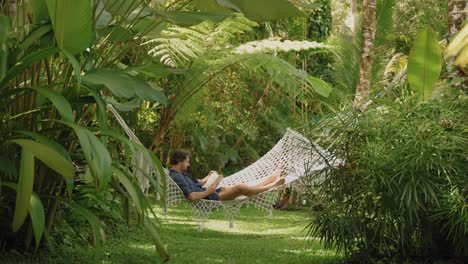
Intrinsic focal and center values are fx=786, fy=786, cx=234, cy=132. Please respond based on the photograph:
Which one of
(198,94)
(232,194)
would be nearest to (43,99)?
(232,194)

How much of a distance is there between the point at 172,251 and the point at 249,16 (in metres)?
1.64

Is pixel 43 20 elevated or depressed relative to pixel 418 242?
elevated

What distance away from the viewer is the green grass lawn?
3703 mm

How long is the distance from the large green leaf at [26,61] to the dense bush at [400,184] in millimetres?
1512

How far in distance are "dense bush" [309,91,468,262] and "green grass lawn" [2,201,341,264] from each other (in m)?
0.27

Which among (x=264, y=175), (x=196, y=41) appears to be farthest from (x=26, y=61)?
(x=196, y=41)

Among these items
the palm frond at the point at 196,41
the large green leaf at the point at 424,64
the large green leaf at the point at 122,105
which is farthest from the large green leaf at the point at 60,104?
the palm frond at the point at 196,41

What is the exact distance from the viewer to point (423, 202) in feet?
11.5

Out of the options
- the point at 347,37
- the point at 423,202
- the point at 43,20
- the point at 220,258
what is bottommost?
the point at 220,258

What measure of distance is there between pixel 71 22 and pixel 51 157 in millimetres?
501

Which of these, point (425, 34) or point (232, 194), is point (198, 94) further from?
point (425, 34)

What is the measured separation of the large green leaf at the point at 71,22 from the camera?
2750 millimetres

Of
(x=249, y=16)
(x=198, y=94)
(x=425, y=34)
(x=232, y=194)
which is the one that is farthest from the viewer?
(x=198, y=94)

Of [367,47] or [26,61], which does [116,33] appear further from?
[367,47]
